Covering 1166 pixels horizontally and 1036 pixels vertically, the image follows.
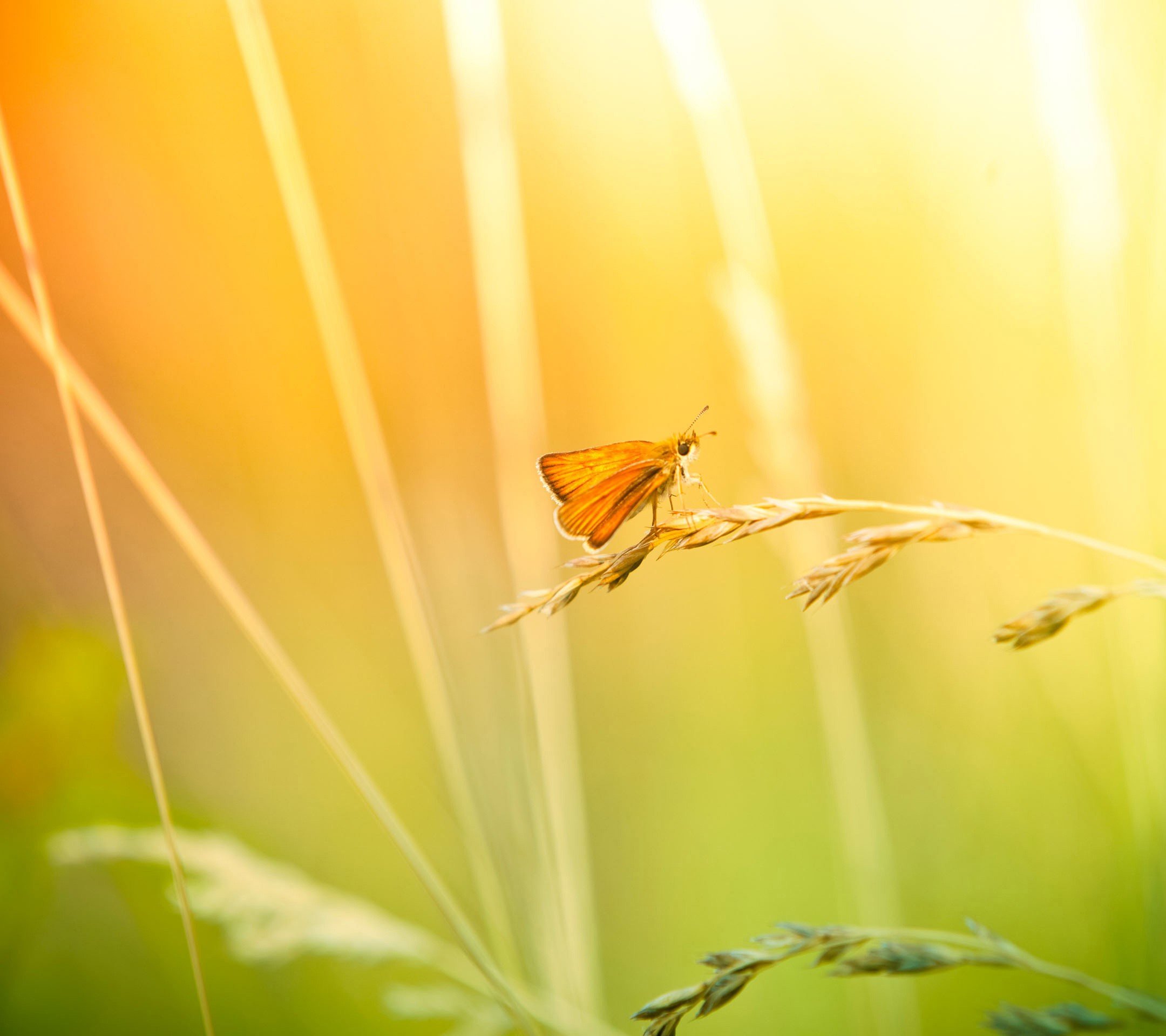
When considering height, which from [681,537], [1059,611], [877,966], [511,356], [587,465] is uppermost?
[511,356]

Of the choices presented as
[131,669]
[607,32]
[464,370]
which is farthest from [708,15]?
[131,669]

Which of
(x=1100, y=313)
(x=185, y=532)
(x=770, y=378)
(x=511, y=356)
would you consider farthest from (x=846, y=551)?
(x=185, y=532)

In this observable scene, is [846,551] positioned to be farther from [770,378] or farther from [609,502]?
[770,378]

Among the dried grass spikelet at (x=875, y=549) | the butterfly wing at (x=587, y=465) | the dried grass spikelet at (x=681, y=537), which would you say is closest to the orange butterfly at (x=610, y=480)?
the butterfly wing at (x=587, y=465)

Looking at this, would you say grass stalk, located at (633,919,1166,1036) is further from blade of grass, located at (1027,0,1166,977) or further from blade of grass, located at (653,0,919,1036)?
blade of grass, located at (1027,0,1166,977)

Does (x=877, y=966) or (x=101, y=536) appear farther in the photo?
(x=101, y=536)

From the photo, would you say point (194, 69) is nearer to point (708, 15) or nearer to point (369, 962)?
point (708, 15)
